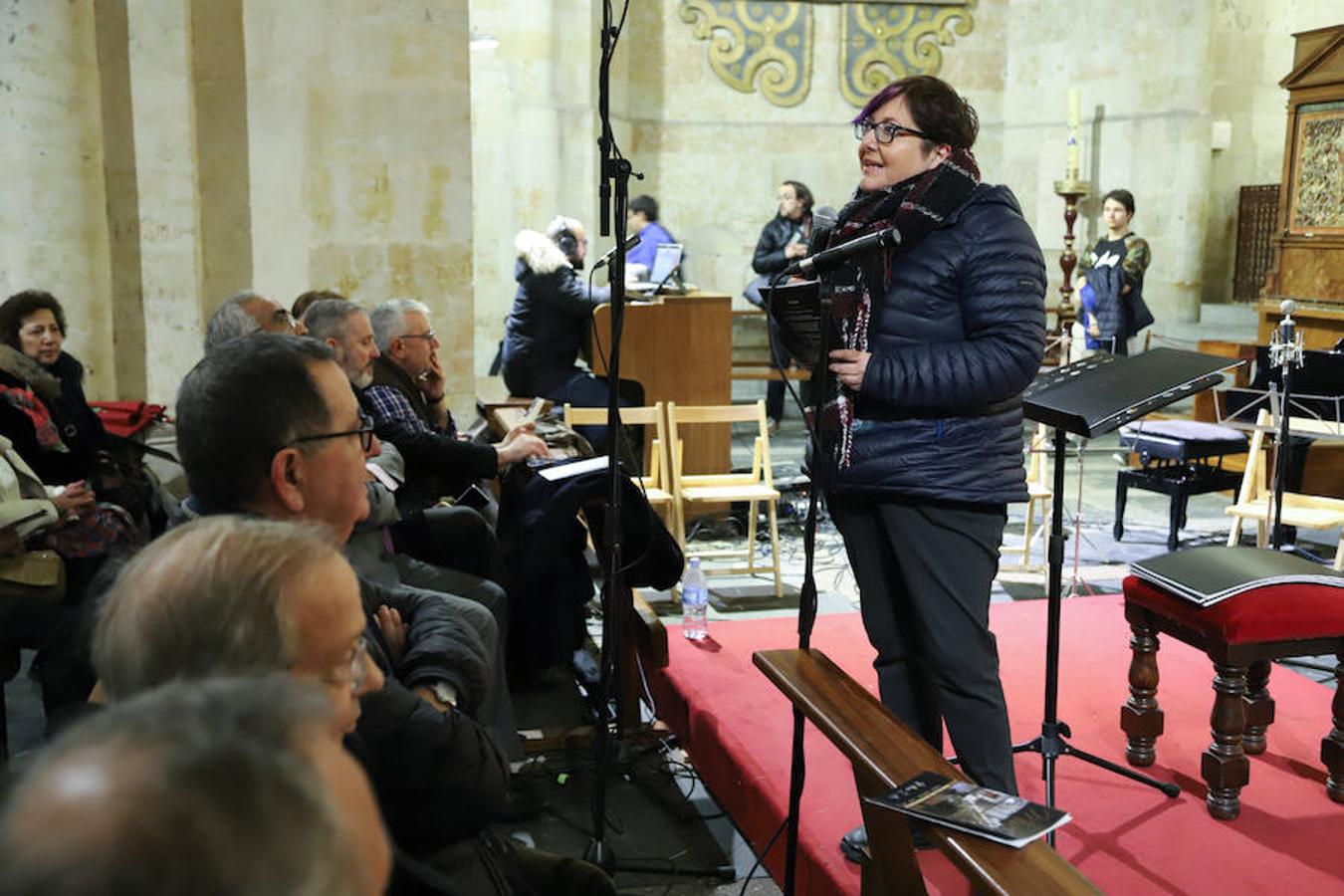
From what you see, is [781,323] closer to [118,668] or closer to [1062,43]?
[118,668]

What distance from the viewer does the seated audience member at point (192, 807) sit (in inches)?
25.2

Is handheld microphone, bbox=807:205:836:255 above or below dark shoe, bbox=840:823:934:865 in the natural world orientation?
above

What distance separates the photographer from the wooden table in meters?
6.75

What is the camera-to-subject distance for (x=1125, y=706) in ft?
11.6

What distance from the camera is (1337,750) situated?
326 centimetres

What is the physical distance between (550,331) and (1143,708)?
3.77m

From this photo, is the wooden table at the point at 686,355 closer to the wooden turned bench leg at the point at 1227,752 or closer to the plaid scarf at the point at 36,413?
the plaid scarf at the point at 36,413

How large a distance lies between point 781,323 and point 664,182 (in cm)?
948

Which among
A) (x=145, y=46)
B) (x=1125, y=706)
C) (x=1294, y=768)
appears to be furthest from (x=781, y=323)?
(x=145, y=46)

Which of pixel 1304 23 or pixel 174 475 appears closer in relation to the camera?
pixel 174 475

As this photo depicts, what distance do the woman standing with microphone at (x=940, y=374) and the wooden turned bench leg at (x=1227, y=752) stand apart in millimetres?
707

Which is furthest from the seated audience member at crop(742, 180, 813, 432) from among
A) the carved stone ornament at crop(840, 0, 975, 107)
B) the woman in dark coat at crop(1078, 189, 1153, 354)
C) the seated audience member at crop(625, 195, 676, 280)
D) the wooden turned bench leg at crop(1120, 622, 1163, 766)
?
the wooden turned bench leg at crop(1120, 622, 1163, 766)

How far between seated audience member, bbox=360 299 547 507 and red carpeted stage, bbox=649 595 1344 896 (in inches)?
34.8

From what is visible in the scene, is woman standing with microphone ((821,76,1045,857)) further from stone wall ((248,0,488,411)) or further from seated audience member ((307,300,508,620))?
stone wall ((248,0,488,411))
